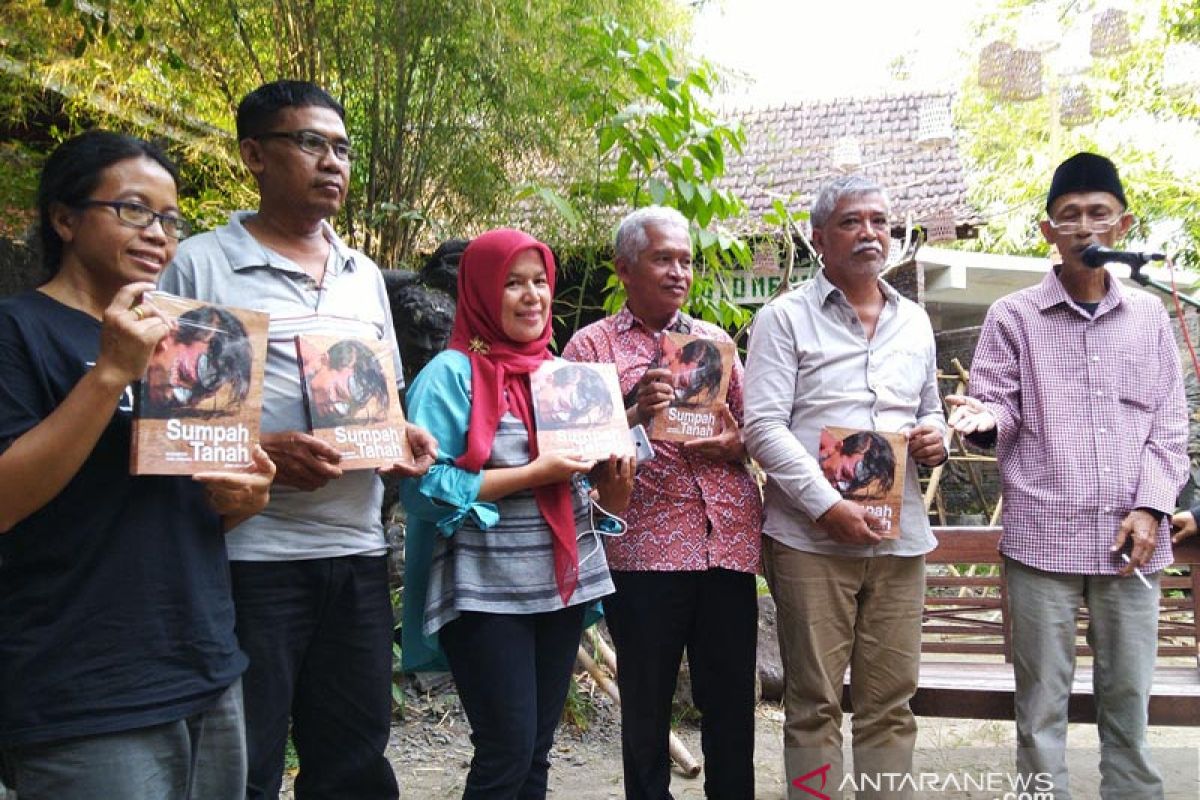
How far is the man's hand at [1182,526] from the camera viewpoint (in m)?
3.24

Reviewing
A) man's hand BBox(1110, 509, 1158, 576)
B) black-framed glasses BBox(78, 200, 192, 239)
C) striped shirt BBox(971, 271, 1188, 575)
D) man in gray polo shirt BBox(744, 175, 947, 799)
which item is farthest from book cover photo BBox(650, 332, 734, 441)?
black-framed glasses BBox(78, 200, 192, 239)

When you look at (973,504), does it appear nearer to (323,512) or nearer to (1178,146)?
(1178,146)

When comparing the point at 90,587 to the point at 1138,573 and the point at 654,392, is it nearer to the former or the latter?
the point at 654,392

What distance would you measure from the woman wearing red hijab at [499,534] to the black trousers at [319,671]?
0.64ft

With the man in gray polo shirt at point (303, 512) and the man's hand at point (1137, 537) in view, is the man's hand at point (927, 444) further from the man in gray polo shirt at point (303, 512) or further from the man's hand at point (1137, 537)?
the man in gray polo shirt at point (303, 512)

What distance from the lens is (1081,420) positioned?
318 centimetres

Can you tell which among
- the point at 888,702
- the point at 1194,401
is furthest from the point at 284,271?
the point at 1194,401

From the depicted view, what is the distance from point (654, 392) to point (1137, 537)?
5.18 ft

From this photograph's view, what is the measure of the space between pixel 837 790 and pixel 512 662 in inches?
45.6

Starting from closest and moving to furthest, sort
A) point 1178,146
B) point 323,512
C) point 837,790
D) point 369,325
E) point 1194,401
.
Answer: point 323,512, point 369,325, point 837,790, point 1194,401, point 1178,146

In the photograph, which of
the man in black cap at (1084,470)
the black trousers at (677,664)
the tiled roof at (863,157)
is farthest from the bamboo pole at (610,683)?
the tiled roof at (863,157)

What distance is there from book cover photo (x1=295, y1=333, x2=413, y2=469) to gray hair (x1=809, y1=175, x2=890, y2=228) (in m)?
1.55

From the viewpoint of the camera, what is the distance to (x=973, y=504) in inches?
480

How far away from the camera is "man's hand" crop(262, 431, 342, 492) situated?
87.6 inches
